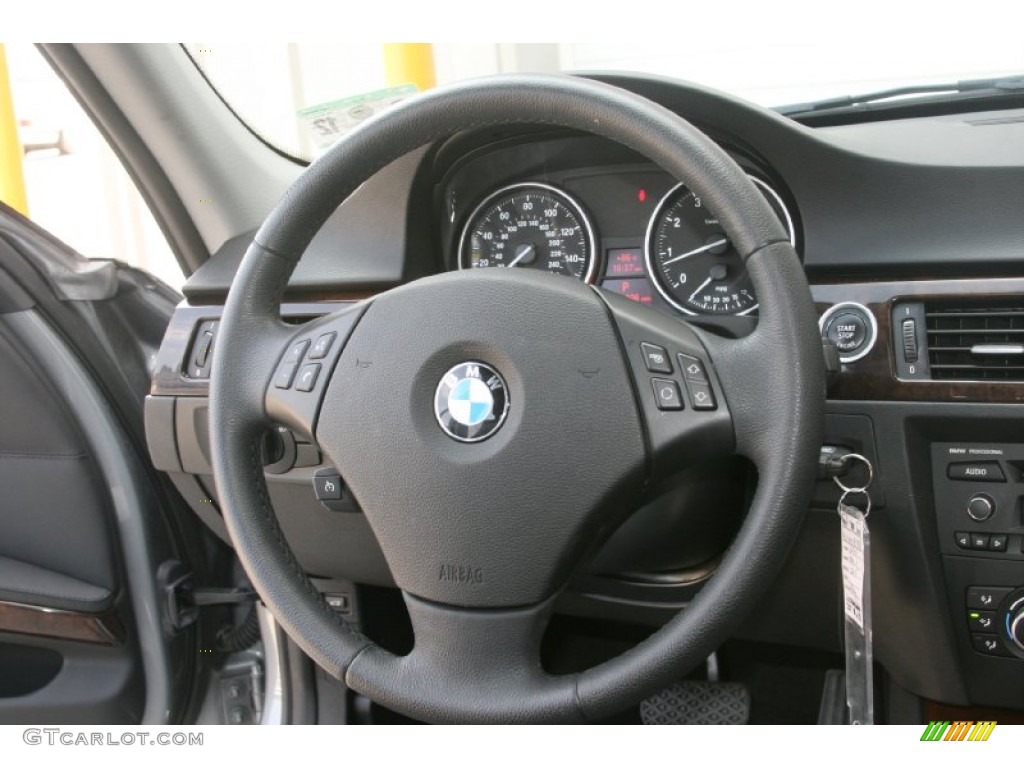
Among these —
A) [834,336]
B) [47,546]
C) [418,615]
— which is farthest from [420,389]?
[47,546]

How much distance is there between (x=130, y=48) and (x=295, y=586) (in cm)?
90

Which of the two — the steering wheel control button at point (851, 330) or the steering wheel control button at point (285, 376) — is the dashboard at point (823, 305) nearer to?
the steering wheel control button at point (851, 330)

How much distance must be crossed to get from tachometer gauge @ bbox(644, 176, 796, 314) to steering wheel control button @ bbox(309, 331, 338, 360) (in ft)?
1.47

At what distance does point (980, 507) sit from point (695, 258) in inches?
17.4

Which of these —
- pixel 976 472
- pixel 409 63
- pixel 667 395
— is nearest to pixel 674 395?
pixel 667 395

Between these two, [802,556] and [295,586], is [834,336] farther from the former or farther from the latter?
[295,586]

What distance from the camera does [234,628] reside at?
172 cm

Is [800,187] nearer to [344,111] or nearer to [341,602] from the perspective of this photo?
[344,111]

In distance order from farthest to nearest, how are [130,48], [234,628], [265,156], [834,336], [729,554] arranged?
[234,628], [265,156], [130,48], [834,336], [729,554]

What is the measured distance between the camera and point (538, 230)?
128 cm

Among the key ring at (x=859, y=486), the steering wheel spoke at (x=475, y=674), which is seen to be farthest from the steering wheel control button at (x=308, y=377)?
the key ring at (x=859, y=486)

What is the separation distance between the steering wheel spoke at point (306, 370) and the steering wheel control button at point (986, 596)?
790mm

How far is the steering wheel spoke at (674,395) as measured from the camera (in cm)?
87

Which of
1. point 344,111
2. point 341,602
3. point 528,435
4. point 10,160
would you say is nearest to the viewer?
point 528,435
